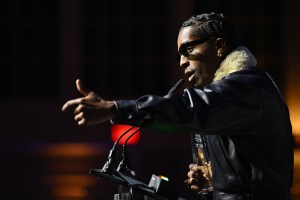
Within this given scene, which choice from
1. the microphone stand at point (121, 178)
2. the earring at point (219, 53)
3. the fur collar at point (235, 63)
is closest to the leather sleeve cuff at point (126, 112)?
the microphone stand at point (121, 178)

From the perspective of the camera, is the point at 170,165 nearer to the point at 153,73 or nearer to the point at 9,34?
the point at 153,73

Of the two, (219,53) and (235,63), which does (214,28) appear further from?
(235,63)

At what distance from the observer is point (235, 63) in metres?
3.38

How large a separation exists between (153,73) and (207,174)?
28.4 ft

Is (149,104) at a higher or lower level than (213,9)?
higher

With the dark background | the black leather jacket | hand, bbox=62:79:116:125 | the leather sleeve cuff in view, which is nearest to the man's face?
the black leather jacket

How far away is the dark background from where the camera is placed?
12.0 meters

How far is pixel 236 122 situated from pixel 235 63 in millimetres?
363

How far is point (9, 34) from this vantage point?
12.4 metres

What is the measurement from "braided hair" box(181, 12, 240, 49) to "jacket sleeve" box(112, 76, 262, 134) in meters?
0.44

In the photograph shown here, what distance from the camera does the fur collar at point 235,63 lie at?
3367mm

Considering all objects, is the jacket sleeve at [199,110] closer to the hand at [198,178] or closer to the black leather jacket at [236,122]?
the black leather jacket at [236,122]

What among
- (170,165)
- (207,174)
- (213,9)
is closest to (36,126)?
(170,165)

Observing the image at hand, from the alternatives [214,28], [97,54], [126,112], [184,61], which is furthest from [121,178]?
[97,54]
